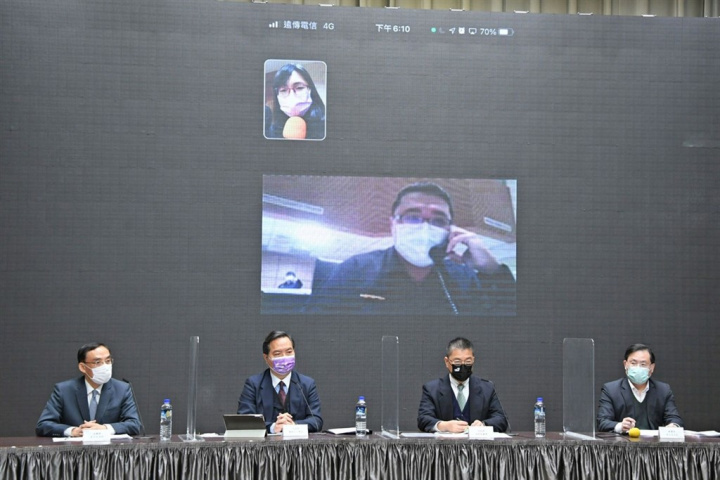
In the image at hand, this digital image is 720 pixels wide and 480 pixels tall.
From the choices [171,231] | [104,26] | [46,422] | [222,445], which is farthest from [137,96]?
[222,445]

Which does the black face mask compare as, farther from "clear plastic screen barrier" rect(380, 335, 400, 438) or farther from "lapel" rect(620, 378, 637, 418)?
"lapel" rect(620, 378, 637, 418)

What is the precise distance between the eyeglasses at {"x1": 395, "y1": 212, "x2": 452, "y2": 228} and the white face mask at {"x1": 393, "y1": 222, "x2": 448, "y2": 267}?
0.02 m

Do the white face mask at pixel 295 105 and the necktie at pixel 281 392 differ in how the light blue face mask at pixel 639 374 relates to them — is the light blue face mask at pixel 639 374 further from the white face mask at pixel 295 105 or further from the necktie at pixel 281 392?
the white face mask at pixel 295 105

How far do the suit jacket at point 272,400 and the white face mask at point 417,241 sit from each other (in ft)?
4.29

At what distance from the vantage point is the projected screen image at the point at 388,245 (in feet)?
18.5

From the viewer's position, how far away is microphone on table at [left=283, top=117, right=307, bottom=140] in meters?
5.68

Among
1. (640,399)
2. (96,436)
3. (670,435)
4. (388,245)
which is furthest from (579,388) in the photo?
(96,436)

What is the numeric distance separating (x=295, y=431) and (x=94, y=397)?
1.05 meters

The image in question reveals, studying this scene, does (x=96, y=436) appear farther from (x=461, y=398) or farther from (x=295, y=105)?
(x=295, y=105)

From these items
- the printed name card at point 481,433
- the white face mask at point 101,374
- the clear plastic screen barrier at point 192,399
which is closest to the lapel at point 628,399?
the printed name card at point 481,433

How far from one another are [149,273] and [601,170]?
2.86 meters

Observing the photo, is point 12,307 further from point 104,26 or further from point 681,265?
point 681,265

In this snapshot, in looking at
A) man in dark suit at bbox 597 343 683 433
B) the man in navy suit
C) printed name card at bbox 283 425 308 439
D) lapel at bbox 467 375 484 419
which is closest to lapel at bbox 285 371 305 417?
the man in navy suit

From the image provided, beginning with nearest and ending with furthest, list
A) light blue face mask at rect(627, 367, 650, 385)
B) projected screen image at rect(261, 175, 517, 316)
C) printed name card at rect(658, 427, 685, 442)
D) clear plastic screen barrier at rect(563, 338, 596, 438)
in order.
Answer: printed name card at rect(658, 427, 685, 442), clear plastic screen barrier at rect(563, 338, 596, 438), light blue face mask at rect(627, 367, 650, 385), projected screen image at rect(261, 175, 517, 316)
